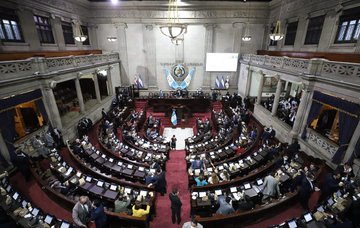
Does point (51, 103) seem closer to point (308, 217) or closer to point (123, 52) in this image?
point (123, 52)

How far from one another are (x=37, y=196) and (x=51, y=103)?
5.28 m

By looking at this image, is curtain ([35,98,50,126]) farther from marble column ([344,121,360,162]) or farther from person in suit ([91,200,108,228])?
marble column ([344,121,360,162])

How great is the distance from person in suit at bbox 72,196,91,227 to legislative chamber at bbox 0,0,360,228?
4 centimetres

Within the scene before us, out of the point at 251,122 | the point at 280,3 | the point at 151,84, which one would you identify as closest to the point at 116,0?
the point at 151,84

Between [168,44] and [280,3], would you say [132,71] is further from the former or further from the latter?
[280,3]

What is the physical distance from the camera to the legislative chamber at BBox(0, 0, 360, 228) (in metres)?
6.37

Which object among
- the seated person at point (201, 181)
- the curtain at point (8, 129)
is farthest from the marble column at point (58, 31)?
the seated person at point (201, 181)

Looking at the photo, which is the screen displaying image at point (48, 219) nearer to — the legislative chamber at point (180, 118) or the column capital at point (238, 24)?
the legislative chamber at point (180, 118)

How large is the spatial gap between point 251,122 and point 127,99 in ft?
39.2

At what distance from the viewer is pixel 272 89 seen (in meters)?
19.3

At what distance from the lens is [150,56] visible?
2019cm

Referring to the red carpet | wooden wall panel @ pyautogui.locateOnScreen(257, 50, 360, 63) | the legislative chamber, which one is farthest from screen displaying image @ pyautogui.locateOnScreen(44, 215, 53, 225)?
wooden wall panel @ pyautogui.locateOnScreen(257, 50, 360, 63)

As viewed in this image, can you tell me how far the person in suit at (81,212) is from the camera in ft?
18.0

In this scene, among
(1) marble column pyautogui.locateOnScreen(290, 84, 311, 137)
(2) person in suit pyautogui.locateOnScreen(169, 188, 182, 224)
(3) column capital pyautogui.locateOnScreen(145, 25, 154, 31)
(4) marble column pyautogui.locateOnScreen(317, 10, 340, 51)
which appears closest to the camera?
(2) person in suit pyautogui.locateOnScreen(169, 188, 182, 224)
